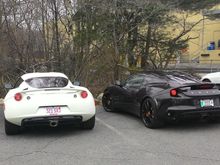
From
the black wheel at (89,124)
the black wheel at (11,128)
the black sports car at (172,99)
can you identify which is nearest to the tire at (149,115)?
the black sports car at (172,99)

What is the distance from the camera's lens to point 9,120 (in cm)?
728

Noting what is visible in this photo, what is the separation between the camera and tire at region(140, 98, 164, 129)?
7871 millimetres

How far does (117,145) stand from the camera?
6680 mm

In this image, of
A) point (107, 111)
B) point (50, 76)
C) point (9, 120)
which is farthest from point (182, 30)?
point (9, 120)

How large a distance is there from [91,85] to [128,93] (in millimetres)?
5329

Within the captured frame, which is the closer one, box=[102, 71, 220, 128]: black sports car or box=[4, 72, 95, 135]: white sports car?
box=[4, 72, 95, 135]: white sports car

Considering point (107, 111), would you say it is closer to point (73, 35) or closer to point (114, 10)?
point (73, 35)

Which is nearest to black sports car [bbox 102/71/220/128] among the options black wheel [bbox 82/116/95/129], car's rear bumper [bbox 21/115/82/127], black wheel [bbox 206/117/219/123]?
black wheel [bbox 206/117/219/123]

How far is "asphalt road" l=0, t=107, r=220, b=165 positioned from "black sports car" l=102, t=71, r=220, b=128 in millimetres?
320

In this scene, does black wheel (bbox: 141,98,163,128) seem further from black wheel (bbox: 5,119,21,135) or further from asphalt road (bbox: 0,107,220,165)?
black wheel (bbox: 5,119,21,135)

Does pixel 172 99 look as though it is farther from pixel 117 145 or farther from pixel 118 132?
pixel 117 145

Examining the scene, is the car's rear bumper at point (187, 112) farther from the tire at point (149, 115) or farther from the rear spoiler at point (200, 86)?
the rear spoiler at point (200, 86)

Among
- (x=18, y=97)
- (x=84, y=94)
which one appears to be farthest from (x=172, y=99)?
(x=18, y=97)

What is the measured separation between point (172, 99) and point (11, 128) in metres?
3.29
